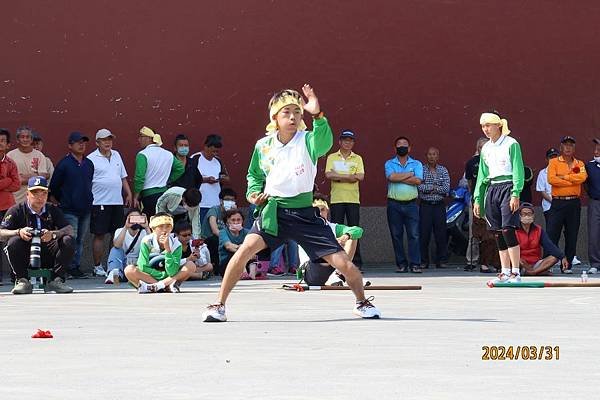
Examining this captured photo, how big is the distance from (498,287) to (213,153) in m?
5.51

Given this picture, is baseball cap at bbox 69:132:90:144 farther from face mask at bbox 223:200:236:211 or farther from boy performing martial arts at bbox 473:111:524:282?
boy performing martial arts at bbox 473:111:524:282

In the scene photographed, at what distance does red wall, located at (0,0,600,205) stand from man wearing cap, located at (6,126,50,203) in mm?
1257

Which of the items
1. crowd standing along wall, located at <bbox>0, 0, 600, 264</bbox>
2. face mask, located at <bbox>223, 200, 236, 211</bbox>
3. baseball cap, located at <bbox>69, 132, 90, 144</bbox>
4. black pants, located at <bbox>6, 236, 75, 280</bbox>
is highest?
crowd standing along wall, located at <bbox>0, 0, 600, 264</bbox>

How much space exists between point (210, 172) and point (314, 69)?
7.90 feet

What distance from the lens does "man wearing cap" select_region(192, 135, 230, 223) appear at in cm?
2069

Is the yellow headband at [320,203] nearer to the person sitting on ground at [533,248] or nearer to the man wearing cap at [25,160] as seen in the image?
the person sitting on ground at [533,248]

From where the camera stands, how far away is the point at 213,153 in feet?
68.7

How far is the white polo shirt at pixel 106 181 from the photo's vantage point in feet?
66.0

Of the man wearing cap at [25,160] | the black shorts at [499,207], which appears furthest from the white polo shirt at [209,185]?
the black shorts at [499,207]

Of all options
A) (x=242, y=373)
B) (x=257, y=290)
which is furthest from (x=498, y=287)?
(x=242, y=373)

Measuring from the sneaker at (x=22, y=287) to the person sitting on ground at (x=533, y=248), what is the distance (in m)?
6.85

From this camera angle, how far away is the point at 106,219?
2016 cm

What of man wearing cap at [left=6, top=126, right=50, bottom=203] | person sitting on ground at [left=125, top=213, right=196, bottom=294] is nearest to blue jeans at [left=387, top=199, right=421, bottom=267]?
man wearing cap at [left=6, top=126, right=50, bottom=203]

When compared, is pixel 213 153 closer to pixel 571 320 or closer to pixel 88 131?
pixel 88 131
